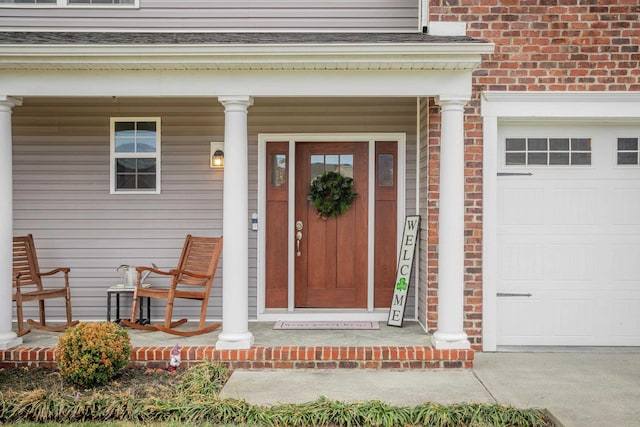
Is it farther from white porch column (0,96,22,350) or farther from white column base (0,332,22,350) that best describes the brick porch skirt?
white porch column (0,96,22,350)

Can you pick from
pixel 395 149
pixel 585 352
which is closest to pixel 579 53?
pixel 395 149

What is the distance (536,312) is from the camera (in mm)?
6516

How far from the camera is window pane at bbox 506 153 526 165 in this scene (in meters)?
6.51

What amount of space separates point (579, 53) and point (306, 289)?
3810mm

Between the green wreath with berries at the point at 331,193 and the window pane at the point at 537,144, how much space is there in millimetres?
1990

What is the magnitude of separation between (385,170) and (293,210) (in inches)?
45.3

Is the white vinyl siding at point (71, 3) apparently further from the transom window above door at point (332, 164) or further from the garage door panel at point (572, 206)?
the garage door panel at point (572, 206)

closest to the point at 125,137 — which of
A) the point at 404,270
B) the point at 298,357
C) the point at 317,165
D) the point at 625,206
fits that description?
the point at 317,165

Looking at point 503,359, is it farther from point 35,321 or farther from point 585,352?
point 35,321

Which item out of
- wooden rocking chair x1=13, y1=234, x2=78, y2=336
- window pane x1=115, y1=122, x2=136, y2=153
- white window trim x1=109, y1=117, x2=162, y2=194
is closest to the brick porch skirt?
→ wooden rocking chair x1=13, y1=234, x2=78, y2=336

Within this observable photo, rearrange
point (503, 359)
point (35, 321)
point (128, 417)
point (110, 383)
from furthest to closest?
point (35, 321)
point (503, 359)
point (110, 383)
point (128, 417)

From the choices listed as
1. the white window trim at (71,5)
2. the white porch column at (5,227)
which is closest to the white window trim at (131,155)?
the white window trim at (71,5)

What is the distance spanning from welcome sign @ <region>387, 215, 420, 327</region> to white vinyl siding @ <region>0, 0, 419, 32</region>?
2.18m

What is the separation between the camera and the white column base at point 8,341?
5.87 meters
